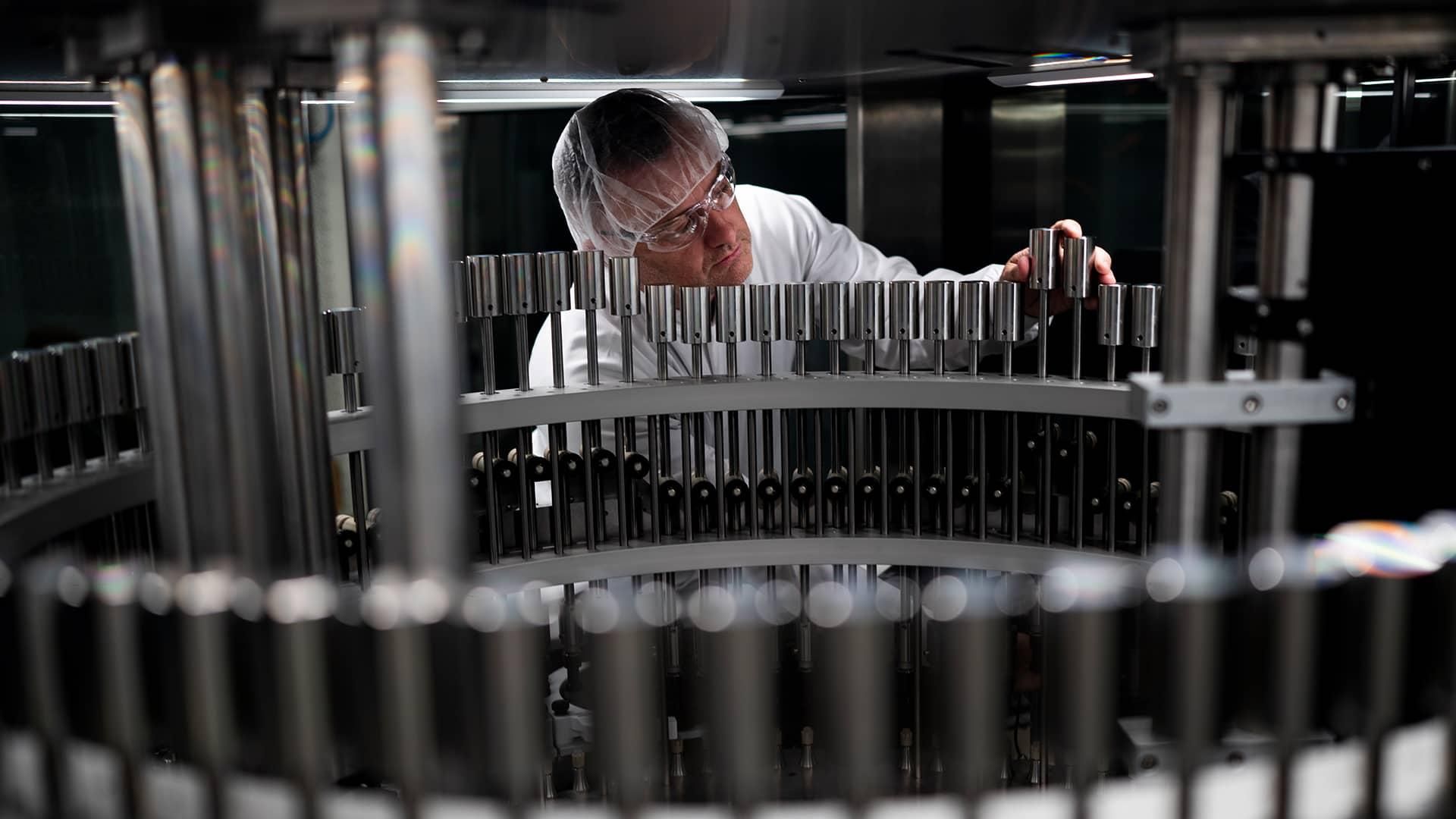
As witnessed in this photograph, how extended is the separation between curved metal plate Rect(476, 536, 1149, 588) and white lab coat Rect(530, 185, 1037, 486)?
0.40 ft

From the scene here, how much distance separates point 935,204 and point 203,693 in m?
1.76

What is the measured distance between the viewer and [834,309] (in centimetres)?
158

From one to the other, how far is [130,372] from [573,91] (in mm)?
888

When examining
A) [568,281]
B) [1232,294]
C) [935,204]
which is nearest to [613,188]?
[568,281]

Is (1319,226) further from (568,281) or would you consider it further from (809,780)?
(568,281)

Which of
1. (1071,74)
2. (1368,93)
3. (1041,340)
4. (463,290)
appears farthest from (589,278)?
(1368,93)

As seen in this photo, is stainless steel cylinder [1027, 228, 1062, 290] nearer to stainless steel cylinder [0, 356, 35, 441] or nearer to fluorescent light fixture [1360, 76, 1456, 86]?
fluorescent light fixture [1360, 76, 1456, 86]

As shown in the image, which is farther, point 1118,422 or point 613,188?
point 613,188

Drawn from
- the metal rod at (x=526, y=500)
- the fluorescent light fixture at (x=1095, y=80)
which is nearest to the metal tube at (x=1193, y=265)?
the fluorescent light fixture at (x=1095, y=80)

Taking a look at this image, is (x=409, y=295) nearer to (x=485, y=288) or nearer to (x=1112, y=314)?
(x=485, y=288)

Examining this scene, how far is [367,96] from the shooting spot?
649mm

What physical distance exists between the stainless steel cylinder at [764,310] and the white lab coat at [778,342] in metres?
0.11

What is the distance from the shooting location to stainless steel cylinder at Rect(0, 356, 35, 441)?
111cm

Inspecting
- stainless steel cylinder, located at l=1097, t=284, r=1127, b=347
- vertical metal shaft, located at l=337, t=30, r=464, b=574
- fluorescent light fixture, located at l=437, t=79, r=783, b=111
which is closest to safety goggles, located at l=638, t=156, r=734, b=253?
fluorescent light fixture, located at l=437, t=79, r=783, b=111
